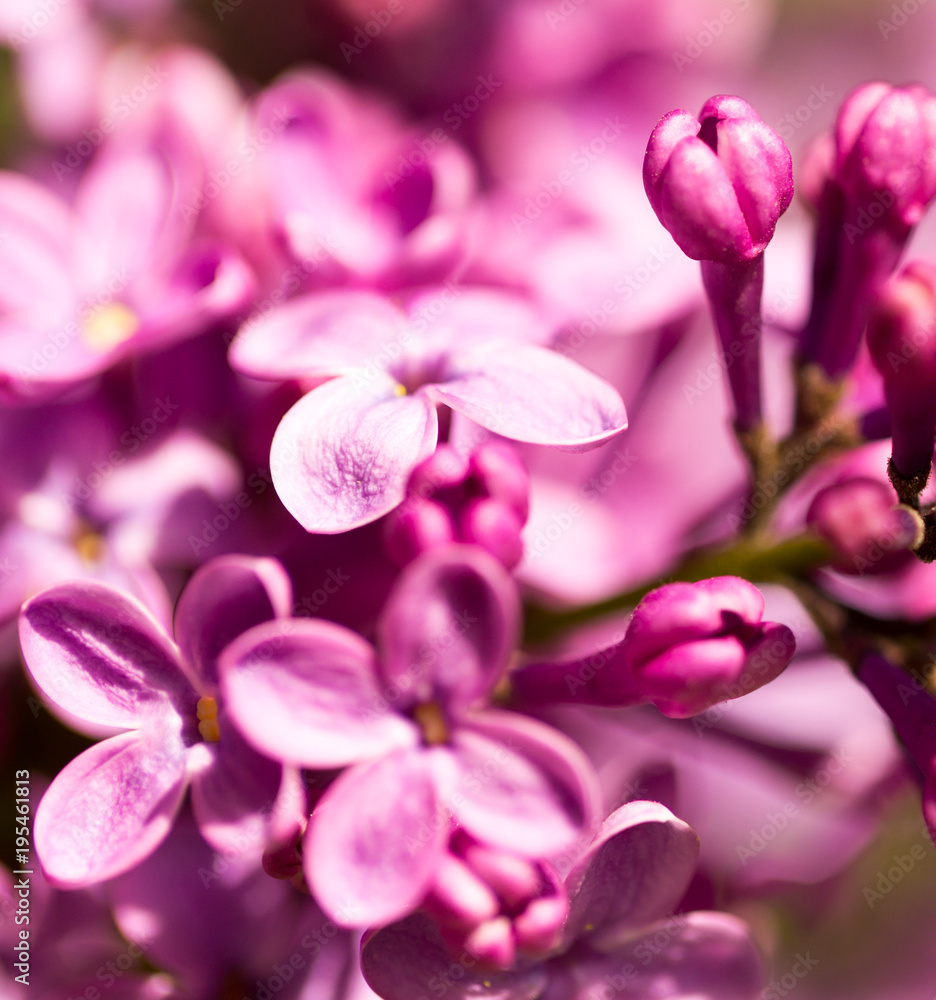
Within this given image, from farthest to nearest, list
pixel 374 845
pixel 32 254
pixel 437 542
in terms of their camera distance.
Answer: pixel 32 254
pixel 437 542
pixel 374 845

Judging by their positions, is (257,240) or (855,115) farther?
(257,240)

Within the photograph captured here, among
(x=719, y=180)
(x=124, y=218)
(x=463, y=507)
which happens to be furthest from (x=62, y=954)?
(x=719, y=180)

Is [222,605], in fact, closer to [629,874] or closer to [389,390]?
[389,390]

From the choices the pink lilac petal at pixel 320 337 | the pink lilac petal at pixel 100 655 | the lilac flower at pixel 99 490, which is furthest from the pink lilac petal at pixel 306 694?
the lilac flower at pixel 99 490

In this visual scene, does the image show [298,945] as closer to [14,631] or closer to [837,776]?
[14,631]

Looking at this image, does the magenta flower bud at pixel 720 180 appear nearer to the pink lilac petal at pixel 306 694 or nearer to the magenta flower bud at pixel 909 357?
the magenta flower bud at pixel 909 357

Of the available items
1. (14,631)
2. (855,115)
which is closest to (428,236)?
(855,115)
